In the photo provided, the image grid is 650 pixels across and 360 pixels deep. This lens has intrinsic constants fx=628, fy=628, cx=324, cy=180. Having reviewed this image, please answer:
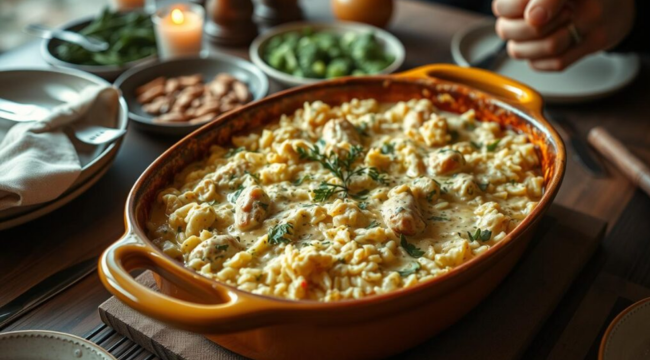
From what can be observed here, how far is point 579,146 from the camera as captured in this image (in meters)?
2.30

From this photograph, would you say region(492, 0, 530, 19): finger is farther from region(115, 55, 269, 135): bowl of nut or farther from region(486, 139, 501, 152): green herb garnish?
region(115, 55, 269, 135): bowl of nut

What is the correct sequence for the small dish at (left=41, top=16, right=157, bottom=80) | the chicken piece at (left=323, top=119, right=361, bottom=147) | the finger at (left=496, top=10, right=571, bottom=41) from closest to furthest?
the chicken piece at (left=323, top=119, right=361, bottom=147) < the finger at (left=496, top=10, right=571, bottom=41) < the small dish at (left=41, top=16, right=157, bottom=80)

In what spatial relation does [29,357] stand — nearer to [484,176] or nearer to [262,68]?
[484,176]

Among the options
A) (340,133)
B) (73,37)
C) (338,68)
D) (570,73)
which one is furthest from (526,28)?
(73,37)

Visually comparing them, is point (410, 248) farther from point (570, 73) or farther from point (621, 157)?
point (570, 73)

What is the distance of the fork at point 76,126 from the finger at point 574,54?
5.19 ft

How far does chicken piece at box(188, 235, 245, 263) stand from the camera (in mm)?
1428

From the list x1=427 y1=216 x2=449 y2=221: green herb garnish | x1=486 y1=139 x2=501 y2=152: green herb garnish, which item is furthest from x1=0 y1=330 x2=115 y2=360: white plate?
x1=486 y1=139 x2=501 y2=152: green herb garnish

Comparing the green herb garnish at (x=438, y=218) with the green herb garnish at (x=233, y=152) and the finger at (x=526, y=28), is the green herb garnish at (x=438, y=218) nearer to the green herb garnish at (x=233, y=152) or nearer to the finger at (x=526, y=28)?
the green herb garnish at (x=233, y=152)

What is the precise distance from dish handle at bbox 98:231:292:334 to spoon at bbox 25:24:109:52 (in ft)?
6.22

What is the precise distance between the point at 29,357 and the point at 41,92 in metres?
1.22

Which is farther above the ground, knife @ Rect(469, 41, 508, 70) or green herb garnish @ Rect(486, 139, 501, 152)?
green herb garnish @ Rect(486, 139, 501, 152)

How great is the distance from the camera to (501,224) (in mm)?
1545

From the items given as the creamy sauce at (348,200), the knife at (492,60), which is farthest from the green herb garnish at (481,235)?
the knife at (492,60)
